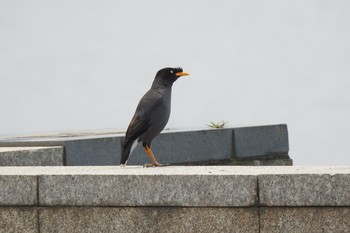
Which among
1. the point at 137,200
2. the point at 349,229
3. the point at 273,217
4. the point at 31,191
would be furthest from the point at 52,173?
the point at 349,229

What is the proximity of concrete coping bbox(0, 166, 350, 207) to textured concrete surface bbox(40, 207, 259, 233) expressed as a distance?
2.5 inches

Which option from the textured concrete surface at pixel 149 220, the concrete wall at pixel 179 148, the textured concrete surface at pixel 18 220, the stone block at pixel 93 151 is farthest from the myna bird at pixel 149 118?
the stone block at pixel 93 151

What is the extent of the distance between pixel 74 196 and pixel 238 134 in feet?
26.1

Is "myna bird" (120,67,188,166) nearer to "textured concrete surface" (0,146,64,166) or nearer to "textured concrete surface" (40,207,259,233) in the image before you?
"textured concrete surface" (40,207,259,233)

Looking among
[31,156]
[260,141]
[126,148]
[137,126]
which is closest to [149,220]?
[137,126]

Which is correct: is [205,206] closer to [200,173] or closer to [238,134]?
[200,173]

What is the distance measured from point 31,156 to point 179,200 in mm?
4937

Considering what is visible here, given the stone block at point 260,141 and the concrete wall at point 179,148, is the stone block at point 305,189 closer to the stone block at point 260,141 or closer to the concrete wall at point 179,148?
the concrete wall at point 179,148

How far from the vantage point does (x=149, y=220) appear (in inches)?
303

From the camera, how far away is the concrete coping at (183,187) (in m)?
7.43

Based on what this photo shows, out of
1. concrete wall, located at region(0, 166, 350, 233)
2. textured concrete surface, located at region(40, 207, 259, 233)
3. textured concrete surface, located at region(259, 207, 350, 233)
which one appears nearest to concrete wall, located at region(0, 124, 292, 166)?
concrete wall, located at region(0, 166, 350, 233)

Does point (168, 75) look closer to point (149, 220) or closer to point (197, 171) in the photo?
point (197, 171)

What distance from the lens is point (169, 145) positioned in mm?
14547

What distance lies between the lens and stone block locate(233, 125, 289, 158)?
50.8 ft
